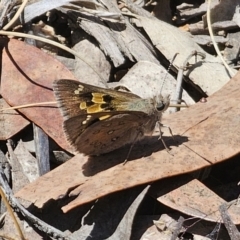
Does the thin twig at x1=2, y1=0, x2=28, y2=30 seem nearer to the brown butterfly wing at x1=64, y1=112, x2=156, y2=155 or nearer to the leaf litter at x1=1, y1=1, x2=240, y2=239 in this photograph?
the leaf litter at x1=1, y1=1, x2=240, y2=239

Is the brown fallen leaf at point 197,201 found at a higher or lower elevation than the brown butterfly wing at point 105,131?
lower

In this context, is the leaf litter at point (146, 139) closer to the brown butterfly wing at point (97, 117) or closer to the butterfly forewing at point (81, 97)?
the brown butterfly wing at point (97, 117)

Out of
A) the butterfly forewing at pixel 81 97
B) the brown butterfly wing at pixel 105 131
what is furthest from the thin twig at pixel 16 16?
the brown butterfly wing at pixel 105 131

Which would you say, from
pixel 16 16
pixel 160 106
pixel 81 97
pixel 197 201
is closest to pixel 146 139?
pixel 160 106

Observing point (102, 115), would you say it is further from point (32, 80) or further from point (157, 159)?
point (32, 80)

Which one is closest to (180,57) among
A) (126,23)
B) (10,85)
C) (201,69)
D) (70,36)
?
(201,69)

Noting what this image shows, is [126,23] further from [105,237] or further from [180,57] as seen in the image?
[105,237]
